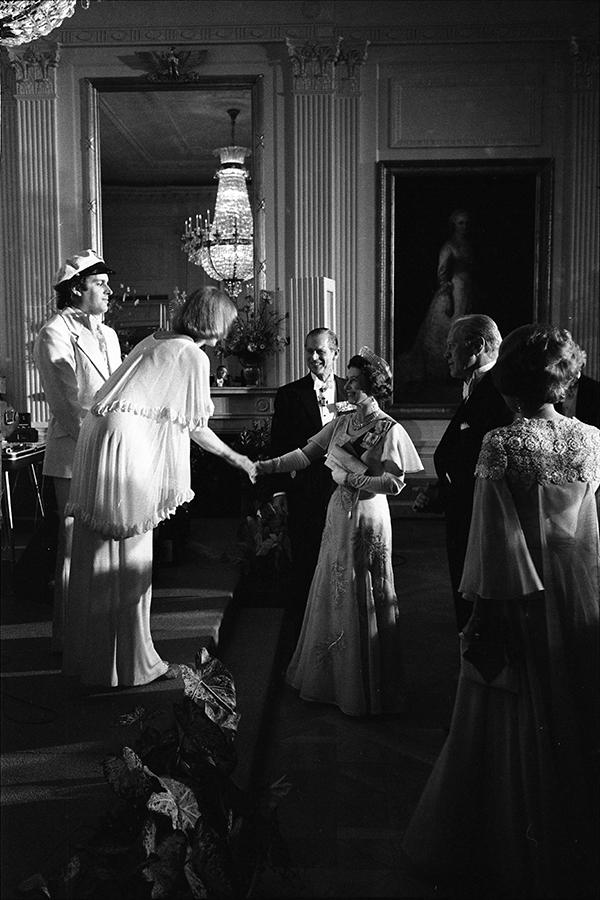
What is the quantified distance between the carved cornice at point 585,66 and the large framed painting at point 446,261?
0.96 meters

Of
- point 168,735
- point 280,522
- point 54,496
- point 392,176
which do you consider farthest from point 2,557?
point 392,176

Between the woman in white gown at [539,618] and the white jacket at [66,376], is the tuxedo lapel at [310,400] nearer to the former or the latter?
the white jacket at [66,376]

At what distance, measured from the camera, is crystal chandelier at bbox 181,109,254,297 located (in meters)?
8.53

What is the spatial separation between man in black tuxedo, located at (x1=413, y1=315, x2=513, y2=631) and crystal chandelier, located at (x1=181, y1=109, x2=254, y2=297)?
511 centimetres

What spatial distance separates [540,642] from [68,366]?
7.92 feet

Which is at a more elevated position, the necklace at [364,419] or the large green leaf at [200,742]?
the necklace at [364,419]

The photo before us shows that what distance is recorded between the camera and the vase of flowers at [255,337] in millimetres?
8508

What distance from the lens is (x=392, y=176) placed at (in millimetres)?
8641

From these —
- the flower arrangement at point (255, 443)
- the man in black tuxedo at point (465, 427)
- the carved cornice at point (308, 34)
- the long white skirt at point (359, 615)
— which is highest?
the carved cornice at point (308, 34)

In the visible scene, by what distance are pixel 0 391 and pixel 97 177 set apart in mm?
2296

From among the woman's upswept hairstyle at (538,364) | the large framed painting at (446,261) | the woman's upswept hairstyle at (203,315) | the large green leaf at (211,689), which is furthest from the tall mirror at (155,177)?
the woman's upswept hairstyle at (538,364)

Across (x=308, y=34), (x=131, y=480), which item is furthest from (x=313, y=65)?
(x=131, y=480)

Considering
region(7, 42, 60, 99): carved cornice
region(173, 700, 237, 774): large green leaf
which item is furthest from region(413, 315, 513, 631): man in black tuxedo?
region(7, 42, 60, 99): carved cornice

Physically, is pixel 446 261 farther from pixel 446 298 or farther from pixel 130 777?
pixel 130 777
